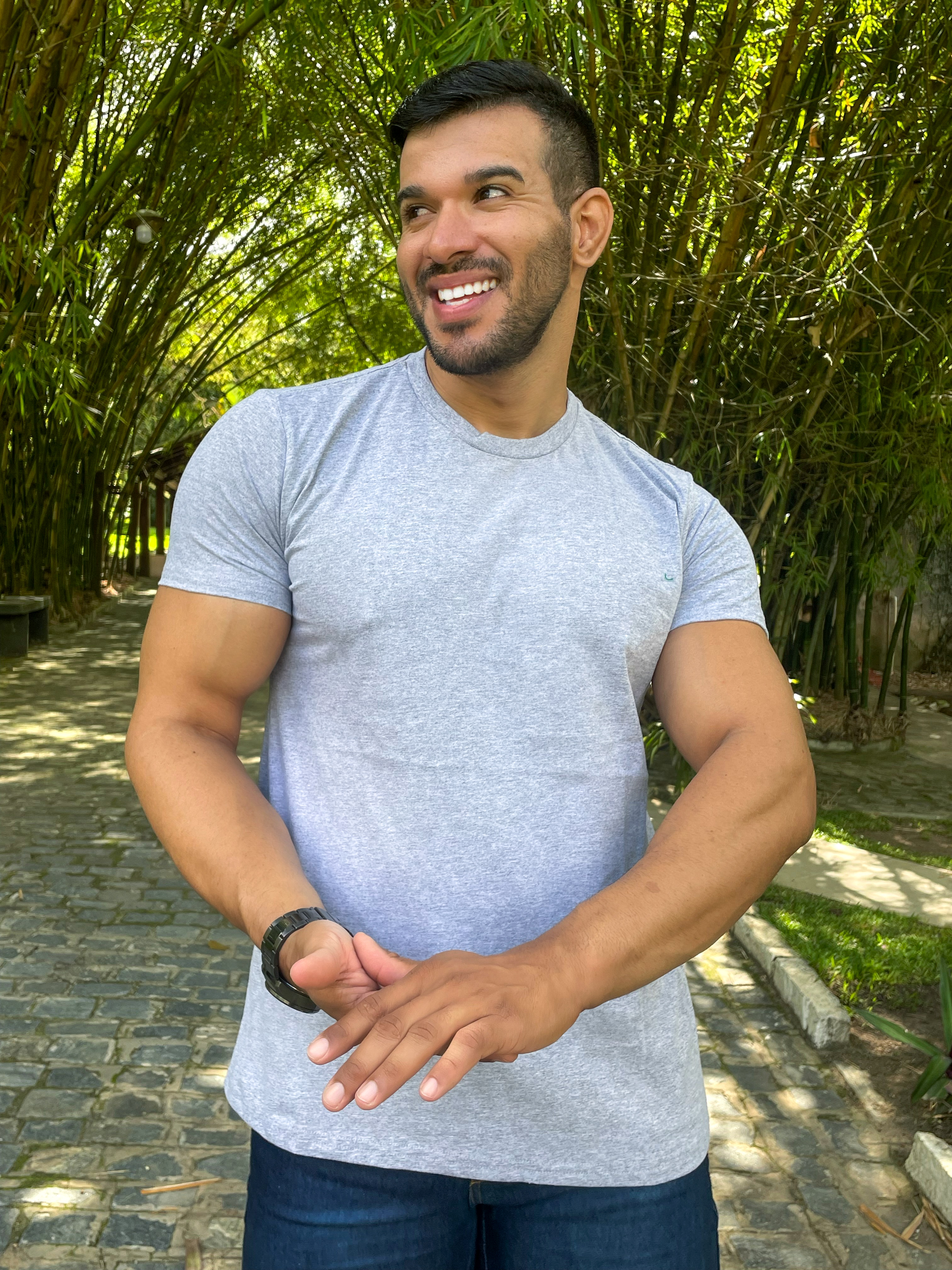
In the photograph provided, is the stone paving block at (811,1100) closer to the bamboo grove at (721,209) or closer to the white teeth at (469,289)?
the bamboo grove at (721,209)

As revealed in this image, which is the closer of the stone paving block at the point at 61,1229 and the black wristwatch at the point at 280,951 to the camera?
the black wristwatch at the point at 280,951

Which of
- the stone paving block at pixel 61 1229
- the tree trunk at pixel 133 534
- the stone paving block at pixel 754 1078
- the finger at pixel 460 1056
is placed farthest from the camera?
the tree trunk at pixel 133 534

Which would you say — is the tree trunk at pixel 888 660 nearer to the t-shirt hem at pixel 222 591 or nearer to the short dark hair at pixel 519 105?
the short dark hair at pixel 519 105

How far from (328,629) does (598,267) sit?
3.82 m

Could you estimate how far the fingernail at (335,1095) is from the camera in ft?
2.76

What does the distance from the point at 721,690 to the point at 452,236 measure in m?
0.47

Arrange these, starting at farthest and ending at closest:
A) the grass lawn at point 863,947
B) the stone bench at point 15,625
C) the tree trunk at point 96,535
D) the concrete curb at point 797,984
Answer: the tree trunk at point 96,535
the stone bench at point 15,625
the grass lawn at point 863,947
the concrete curb at point 797,984

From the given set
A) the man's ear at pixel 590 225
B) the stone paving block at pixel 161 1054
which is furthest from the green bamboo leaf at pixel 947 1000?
A: the man's ear at pixel 590 225

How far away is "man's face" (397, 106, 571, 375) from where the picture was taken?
1144 millimetres

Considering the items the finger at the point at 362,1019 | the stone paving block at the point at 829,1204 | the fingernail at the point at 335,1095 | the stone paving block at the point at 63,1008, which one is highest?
the finger at the point at 362,1019

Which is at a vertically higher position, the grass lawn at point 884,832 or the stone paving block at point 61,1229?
the stone paving block at point 61,1229

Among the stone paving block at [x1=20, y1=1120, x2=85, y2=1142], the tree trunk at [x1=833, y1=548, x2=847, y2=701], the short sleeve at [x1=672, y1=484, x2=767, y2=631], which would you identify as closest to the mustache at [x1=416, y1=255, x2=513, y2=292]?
the short sleeve at [x1=672, y1=484, x2=767, y2=631]

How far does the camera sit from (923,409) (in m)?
5.14

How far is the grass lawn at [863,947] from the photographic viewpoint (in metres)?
3.53
